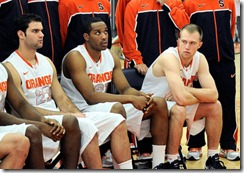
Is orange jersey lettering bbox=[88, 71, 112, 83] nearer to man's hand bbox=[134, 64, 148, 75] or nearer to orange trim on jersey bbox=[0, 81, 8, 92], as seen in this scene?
man's hand bbox=[134, 64, 148, 75]

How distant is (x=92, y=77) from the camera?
14.7 ft

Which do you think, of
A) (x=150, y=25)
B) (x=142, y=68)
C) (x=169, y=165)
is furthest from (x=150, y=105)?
(x=150, y=25)

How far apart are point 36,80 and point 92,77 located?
1.73 feet

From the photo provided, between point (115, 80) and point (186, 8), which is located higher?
point (186, 8)

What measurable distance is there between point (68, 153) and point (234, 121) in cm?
198

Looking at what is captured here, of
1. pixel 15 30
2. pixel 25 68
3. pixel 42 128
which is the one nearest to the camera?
pixel 42 128

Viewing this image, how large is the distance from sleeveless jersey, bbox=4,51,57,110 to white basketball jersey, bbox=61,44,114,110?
0.90ft

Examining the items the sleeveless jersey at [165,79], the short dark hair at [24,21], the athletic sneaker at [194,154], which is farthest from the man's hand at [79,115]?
the athletic sneaker at [194,154]

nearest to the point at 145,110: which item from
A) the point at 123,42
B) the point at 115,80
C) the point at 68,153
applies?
the point at 115,80

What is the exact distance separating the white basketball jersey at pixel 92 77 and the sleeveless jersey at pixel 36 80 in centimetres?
28

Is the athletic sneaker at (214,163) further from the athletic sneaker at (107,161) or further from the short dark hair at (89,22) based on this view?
the short dark hair at (89,22)

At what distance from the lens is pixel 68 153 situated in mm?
3766

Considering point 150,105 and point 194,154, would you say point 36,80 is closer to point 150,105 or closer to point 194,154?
point 150,105

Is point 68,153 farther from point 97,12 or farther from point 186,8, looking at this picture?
point 186,8
